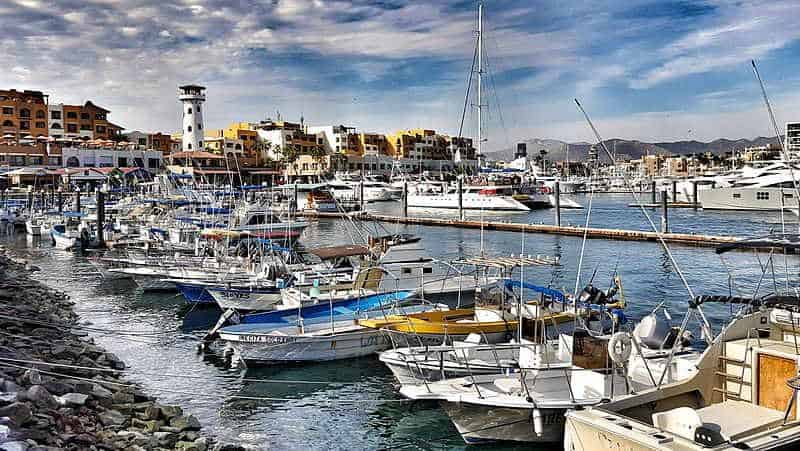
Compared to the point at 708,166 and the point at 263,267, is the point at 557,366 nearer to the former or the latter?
the point at 263,267

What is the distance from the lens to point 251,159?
4695 inches

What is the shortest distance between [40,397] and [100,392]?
2.14m

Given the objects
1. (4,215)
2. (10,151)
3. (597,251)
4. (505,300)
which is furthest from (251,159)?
(505,300)

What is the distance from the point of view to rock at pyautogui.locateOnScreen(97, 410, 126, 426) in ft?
38.6

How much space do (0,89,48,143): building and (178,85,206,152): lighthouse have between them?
20.3 metres

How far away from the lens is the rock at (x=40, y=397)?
10945 mm

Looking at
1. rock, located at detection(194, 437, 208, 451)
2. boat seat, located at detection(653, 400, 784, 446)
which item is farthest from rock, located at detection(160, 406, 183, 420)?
boat seat, located at detection(653, 400, 784, 446)

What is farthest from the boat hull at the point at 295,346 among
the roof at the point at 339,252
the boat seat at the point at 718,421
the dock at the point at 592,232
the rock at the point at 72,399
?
the dock at the point at 592,232

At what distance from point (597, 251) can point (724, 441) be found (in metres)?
35.7

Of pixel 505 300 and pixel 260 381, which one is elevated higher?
pixel 505 300

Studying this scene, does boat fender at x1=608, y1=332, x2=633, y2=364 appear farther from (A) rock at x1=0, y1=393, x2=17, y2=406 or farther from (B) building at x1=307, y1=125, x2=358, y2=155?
(B) building at x1=307, y1=125, x2=358, y2=155

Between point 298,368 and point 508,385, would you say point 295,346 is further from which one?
point 508,385

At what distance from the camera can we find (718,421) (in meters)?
8.45

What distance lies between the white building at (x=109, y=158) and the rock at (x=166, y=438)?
84.3 meters
